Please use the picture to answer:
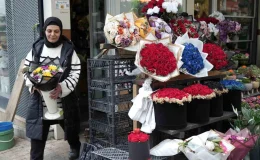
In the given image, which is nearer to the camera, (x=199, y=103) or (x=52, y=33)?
(x=199, y=103)

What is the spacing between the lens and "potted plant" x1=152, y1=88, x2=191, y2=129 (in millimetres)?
2461

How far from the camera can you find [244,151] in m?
2.78

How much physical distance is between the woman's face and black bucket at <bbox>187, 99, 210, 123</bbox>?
156 cm

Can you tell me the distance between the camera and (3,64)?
5.64 m

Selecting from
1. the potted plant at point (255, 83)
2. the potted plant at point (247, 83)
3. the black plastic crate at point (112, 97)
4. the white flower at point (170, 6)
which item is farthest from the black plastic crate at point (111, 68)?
the potted plant at point (255, 83)

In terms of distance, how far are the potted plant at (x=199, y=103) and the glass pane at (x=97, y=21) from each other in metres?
2.57

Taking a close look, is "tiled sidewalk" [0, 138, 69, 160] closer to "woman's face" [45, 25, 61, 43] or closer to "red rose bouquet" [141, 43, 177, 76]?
"woman's face" [45, 25, 61, 43]

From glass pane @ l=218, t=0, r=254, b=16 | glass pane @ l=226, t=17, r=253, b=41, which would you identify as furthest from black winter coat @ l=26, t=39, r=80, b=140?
glass pane @ l=226, t=17, r=253, b=41

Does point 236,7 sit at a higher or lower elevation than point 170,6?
higher

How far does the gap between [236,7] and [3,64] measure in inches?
192

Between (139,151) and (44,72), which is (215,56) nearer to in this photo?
(139,151)

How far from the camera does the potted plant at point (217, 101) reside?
285 centimetres

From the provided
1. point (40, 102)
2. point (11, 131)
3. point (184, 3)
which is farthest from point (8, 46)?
point (184, 3)

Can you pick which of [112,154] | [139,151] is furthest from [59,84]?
[139,151]
